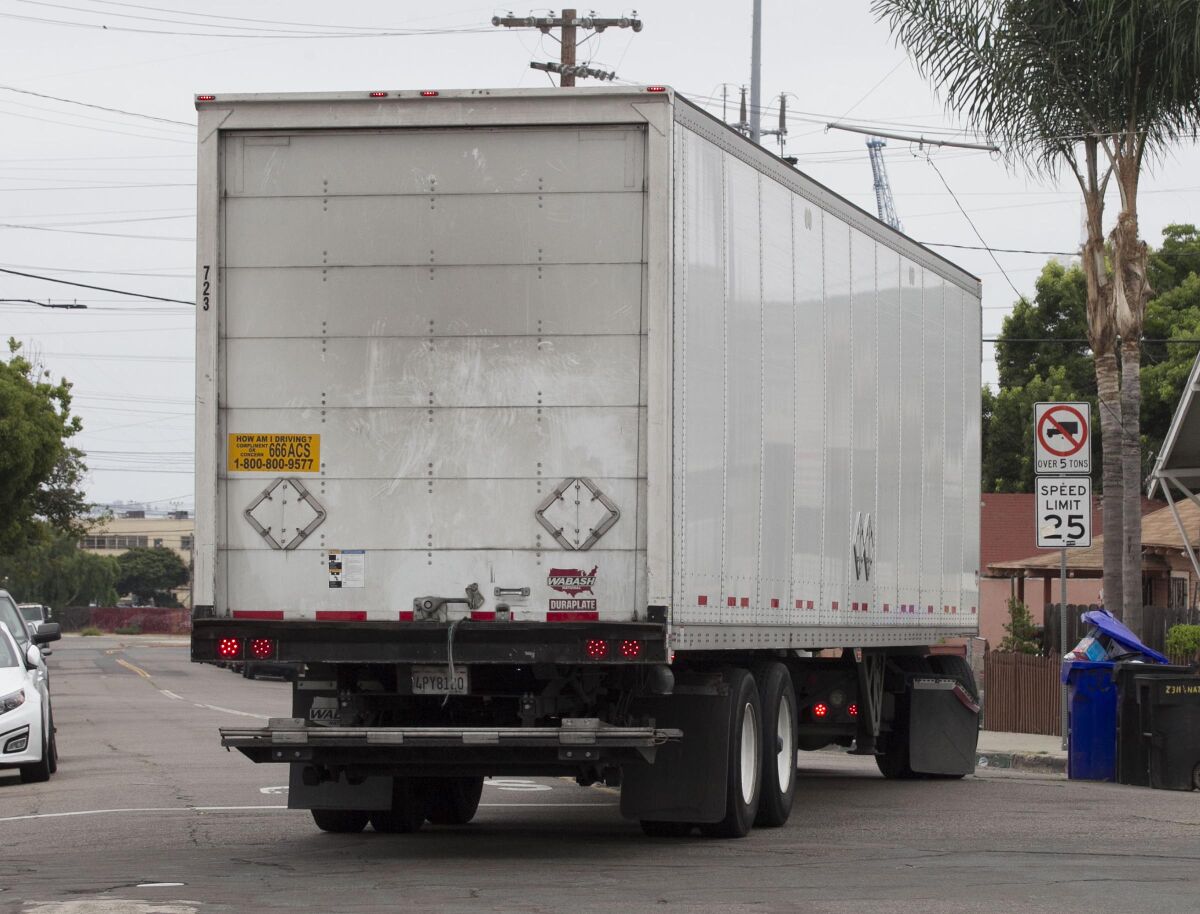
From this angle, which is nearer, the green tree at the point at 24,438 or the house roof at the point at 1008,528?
the green tree at the point at 24,438

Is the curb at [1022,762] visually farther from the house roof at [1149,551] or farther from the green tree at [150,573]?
the green tree at [150,573]

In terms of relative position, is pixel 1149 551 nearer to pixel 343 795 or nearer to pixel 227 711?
pixel 227 711

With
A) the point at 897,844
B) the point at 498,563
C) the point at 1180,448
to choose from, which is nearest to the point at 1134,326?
the point at 1180,448

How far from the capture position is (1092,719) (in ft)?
58.6

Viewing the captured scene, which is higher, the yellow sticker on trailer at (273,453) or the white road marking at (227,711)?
the yellow sticker on trailer at (273,453)

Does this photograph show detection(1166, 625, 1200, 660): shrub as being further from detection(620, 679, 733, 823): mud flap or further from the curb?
detection(620, 679, 733, 823): mud flap

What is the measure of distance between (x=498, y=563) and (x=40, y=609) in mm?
47050

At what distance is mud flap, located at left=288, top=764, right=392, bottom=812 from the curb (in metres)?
9.13

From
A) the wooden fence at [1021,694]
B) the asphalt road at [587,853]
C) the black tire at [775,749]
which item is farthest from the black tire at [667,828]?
the wooden fence at [1021,694]

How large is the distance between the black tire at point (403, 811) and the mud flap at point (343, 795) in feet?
1.13

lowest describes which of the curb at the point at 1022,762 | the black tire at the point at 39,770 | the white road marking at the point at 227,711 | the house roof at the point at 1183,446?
the white road marking at the point at 227,711

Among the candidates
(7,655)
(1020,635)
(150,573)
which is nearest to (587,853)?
(7,655)

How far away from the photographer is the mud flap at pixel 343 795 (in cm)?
1272

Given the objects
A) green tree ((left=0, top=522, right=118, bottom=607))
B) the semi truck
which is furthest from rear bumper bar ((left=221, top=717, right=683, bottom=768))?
green tree ((left=0, top=522, right=118, bottom=607))
